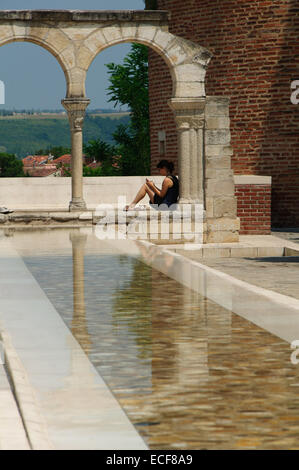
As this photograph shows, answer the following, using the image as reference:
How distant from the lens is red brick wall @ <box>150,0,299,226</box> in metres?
18.8

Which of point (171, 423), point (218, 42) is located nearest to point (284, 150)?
point (218, 42)

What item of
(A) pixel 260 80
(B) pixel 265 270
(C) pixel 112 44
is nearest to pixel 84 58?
(C) pixel 112 44

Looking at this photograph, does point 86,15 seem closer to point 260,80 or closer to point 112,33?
point 112,33

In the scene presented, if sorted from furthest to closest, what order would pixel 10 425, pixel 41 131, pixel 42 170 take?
1. pixel 41 131
2. pixel 42 170
3. pixel 10 425

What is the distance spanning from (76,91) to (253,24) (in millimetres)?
5136

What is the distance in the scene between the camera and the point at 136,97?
34.9m

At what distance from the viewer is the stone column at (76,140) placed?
15.1m

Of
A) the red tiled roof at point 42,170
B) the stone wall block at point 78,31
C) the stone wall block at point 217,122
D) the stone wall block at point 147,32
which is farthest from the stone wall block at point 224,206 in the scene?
the red tiled roof at point 42,170

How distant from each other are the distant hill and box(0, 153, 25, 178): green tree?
47.2m

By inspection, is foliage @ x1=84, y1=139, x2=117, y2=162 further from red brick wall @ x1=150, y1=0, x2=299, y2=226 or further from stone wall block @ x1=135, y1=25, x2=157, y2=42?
stone wall block @ x1=135, y1=25, x2=157, y2=42

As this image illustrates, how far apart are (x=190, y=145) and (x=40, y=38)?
289cm

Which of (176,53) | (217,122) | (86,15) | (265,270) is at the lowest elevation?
(265,270)

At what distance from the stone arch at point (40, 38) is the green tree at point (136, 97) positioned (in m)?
19.1

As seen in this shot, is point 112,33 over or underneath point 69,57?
over
